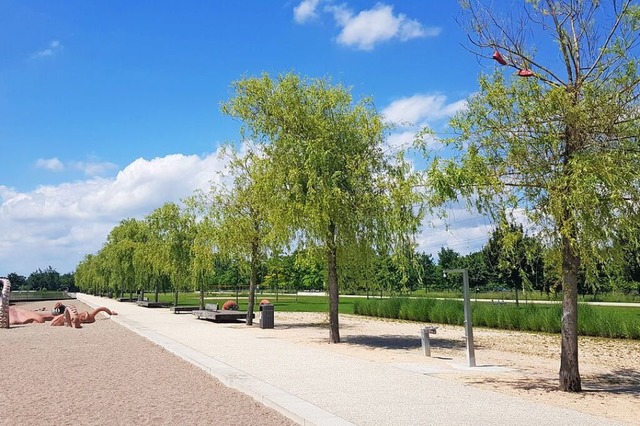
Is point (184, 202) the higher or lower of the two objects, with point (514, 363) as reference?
higher

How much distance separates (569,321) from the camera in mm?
10031

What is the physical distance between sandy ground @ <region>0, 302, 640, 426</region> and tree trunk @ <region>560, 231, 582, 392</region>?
1.05ft

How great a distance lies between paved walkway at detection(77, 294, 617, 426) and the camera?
23.8 feet

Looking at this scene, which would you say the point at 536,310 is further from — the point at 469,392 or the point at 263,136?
the point at 469,392

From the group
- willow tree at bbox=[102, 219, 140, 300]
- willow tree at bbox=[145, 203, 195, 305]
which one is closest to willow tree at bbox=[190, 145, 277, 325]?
willow tree at bbox=[145, 203, 195, 305]

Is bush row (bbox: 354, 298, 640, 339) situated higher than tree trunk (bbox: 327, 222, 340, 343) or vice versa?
tree trunk (bbox: 327, 222, 340, 343)

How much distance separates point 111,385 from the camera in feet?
33.3

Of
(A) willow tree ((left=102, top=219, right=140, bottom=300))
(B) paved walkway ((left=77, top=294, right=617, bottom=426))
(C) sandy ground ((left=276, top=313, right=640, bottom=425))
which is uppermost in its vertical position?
(A) willow tree ((left=102, top=219, right=140, bottom=300))

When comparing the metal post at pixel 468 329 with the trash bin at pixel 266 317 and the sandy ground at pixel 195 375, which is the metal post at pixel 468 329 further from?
the trash bin at pixel 266 317

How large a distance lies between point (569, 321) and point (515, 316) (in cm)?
1583

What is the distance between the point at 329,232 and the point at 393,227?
1914 mm

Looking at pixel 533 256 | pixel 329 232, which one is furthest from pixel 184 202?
pixel 533 256

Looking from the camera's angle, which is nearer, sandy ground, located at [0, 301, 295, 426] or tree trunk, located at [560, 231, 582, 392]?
sandy ground, located at [0, 301, 295, 426]

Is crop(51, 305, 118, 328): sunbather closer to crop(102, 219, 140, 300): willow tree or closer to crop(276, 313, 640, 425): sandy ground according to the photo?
crop(276, 313, 640, 425): sandy ground
